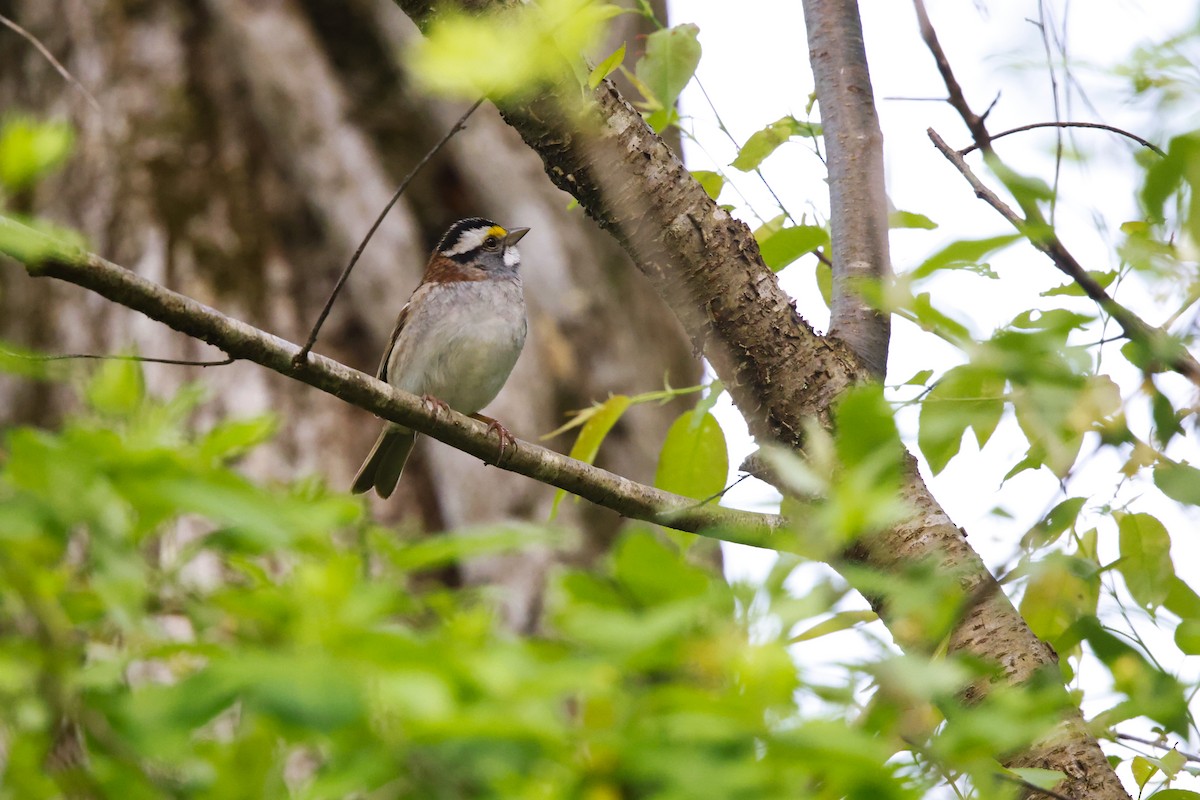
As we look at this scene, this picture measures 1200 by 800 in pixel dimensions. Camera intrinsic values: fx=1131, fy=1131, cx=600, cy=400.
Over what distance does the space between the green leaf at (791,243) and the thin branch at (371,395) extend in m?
0.60

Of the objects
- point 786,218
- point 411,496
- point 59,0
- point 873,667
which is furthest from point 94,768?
point 59,0

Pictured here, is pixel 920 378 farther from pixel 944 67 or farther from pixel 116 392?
pixel 116 392

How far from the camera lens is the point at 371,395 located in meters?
2.89

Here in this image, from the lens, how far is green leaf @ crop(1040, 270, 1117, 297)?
188 cm

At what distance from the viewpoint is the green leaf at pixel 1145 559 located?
2.08m

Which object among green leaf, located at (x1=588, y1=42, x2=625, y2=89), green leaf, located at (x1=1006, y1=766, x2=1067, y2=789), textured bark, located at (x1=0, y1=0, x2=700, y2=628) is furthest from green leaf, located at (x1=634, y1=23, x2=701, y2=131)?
textured bark, located at (x1=0, y1=0, x2=700, y2=628)

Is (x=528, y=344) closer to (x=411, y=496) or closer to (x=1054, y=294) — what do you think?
(x=411, y=496)

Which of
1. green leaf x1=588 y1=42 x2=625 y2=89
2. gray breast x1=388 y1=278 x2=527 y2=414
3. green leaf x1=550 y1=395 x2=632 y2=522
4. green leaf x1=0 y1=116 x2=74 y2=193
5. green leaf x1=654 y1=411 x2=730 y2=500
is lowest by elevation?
green leaf x1=0 y1=116 x2=74 y2=193

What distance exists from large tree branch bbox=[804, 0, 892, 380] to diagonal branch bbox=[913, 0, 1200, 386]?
77 centimetres

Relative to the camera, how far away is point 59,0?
21.7ft

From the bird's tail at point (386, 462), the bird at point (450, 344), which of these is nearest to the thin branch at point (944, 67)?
the bird at point (450, 344)

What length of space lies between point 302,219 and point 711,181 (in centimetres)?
405

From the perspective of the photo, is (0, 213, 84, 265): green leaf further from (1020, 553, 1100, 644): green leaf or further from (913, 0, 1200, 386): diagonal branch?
(1020, 553, 1100, 644): green leaf

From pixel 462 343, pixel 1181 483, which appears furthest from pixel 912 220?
pixel 462 343
